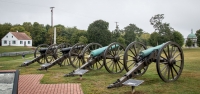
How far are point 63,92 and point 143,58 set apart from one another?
10.9 feet

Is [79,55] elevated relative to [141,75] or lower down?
elevated

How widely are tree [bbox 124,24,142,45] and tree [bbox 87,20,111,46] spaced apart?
13388 millimetres

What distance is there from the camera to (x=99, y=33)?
156 feet

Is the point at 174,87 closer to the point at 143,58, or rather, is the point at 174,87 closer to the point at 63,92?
the point at 143,58

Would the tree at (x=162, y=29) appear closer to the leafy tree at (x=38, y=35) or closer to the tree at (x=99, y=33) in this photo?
the tree at (x=99, y=33)

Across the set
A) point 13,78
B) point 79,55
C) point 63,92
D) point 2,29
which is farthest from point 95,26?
point 13,78

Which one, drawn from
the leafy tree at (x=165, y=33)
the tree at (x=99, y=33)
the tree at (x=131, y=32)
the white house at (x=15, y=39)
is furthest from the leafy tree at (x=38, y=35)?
the leafy tree at (x=165, y=33)

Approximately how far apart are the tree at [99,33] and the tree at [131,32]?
13388 mm

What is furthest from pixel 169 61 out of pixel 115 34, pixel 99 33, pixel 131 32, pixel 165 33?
pixel 131 32

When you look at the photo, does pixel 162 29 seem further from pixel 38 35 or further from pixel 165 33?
pixel 38 35

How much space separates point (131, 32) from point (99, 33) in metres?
18.4

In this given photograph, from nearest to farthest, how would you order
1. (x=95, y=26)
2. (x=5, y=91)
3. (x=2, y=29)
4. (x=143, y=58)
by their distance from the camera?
(x=5, y=91) → (x=143, y=58) → (x=95, y=26) → (x=2, y=29)

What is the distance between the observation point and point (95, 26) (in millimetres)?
49312

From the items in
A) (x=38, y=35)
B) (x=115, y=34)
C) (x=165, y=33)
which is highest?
(x=38, y=35)
